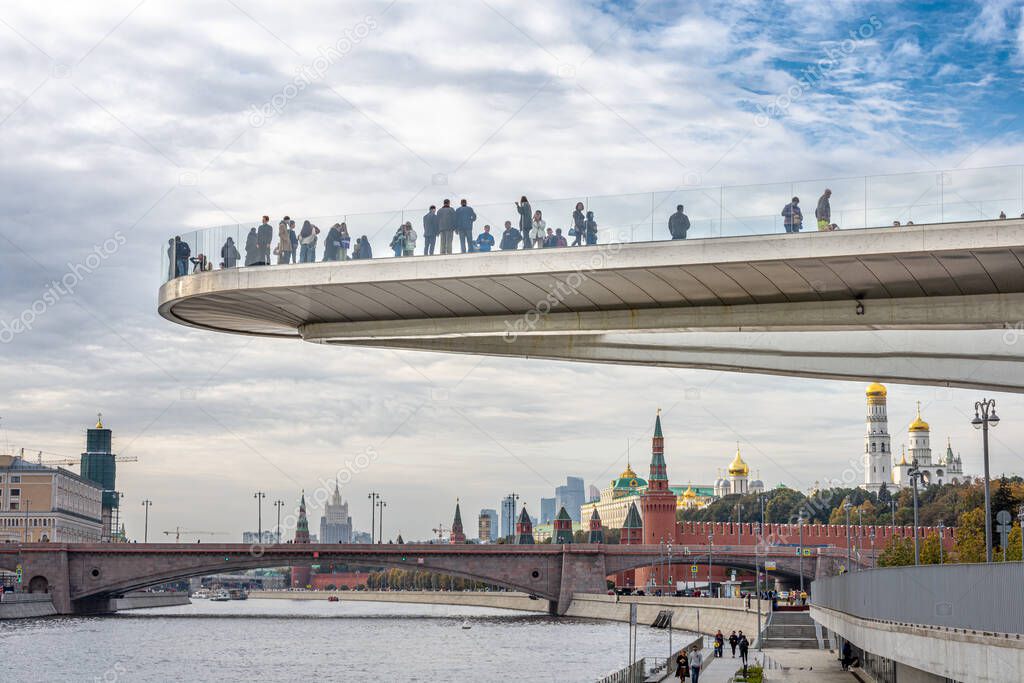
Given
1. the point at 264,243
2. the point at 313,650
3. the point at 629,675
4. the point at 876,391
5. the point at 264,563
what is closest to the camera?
the point at 264,243

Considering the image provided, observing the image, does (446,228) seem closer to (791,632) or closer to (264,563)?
(791,632)

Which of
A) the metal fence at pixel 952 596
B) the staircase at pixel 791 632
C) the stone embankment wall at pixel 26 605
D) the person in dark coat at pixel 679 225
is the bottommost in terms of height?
the stone embankment wall at pixel 26 605

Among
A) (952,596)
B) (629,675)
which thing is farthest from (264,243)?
(952,596)

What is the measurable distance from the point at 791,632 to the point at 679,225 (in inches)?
1456

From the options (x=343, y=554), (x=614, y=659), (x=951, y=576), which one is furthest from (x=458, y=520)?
(x=951, y=576)

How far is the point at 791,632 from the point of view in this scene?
192 feet

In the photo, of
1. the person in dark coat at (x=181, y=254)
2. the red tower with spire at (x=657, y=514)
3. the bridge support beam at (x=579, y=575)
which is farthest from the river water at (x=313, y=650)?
the red tower with spire at (x=657, y=514)

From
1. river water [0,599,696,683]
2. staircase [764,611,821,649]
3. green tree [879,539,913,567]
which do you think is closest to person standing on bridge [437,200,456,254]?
river water [0,599,696,683]

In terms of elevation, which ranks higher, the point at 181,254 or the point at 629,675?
the point at 181,254

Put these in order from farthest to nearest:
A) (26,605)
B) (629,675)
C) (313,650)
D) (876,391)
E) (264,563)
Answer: (876,391) < (264,563) < (26,605) < (313,650) < (629,675)

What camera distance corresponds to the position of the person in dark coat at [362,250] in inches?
1105

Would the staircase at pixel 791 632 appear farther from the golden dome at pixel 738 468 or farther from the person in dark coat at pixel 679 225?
the golden dome at pixel 738 468

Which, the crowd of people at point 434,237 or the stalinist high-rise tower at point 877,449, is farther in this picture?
the stalinist high-rise tower at point 877,449

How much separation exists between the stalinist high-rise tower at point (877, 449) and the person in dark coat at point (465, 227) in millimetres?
168526
